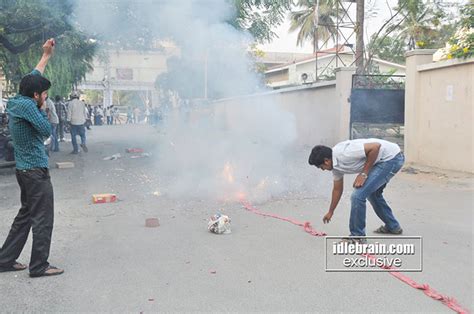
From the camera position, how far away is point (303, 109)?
15953 millimetres

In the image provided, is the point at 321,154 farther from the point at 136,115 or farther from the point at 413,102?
the point at 136,115

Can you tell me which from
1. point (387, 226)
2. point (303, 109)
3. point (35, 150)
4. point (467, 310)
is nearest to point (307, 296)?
point (467, 310)

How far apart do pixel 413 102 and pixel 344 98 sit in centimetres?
247

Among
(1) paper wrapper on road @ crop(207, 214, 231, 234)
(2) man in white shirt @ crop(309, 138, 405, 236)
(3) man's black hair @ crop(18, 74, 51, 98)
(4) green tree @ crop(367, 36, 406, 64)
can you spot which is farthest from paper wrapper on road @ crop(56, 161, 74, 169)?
(4) green tree @ crop(367, 36, 406, 64)

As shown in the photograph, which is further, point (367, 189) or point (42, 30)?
point (42, 30)

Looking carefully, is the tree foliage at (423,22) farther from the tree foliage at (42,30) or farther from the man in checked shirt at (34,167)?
the man in checked shirt at (34,167)

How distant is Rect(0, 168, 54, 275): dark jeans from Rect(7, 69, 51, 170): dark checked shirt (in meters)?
0.09

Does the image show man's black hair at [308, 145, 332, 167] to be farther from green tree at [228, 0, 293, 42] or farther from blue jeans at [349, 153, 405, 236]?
green tree at [228, 0, 293, 42]

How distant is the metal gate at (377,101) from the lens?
1244cm

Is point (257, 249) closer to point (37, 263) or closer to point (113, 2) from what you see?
point (37, 263)

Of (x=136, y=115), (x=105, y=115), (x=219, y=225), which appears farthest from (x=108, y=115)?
(x=219, y=225)

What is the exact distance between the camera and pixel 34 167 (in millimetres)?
3799

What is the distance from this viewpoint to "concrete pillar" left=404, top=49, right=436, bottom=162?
10.5 meters

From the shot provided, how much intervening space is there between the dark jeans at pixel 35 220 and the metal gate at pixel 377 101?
10183mm
